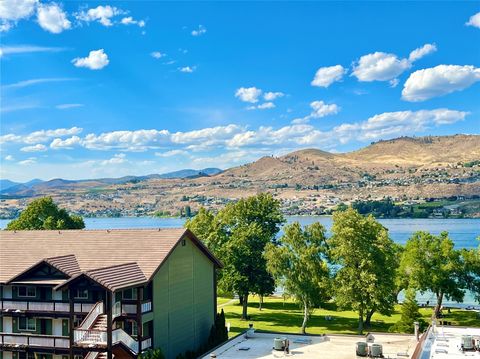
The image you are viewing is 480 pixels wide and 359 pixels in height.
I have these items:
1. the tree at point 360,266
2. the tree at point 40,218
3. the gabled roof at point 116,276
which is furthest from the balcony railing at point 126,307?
the tree at point 40,218

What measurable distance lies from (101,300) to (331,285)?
1033 inches

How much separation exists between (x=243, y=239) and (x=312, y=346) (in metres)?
23.5

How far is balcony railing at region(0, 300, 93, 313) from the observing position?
126 feet

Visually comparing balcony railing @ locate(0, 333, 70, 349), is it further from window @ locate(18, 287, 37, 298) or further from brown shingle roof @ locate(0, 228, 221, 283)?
brown shingle roof @ locate(0, 228, 221, 283)

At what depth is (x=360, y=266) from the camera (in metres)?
54.9

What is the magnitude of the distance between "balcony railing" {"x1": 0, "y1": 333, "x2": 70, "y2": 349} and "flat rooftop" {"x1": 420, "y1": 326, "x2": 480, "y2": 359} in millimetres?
24439

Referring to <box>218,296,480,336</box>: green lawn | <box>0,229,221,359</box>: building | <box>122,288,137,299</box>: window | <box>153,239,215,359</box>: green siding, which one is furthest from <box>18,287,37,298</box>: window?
<box>218,296,480,336</box>: green lawn

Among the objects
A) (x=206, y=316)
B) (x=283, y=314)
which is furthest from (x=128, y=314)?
(x=283, y=314)

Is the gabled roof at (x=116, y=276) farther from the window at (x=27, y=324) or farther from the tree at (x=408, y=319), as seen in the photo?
the tree at (x=408, y=319)

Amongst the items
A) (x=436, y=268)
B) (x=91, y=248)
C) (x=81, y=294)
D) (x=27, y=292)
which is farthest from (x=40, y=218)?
(x=436, y=268)

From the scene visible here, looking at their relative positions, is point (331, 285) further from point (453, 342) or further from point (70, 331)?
point (70, 331)

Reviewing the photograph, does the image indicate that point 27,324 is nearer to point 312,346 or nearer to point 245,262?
point 312,346

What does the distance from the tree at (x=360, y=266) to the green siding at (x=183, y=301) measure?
1402cm

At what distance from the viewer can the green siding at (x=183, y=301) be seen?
132 ft
